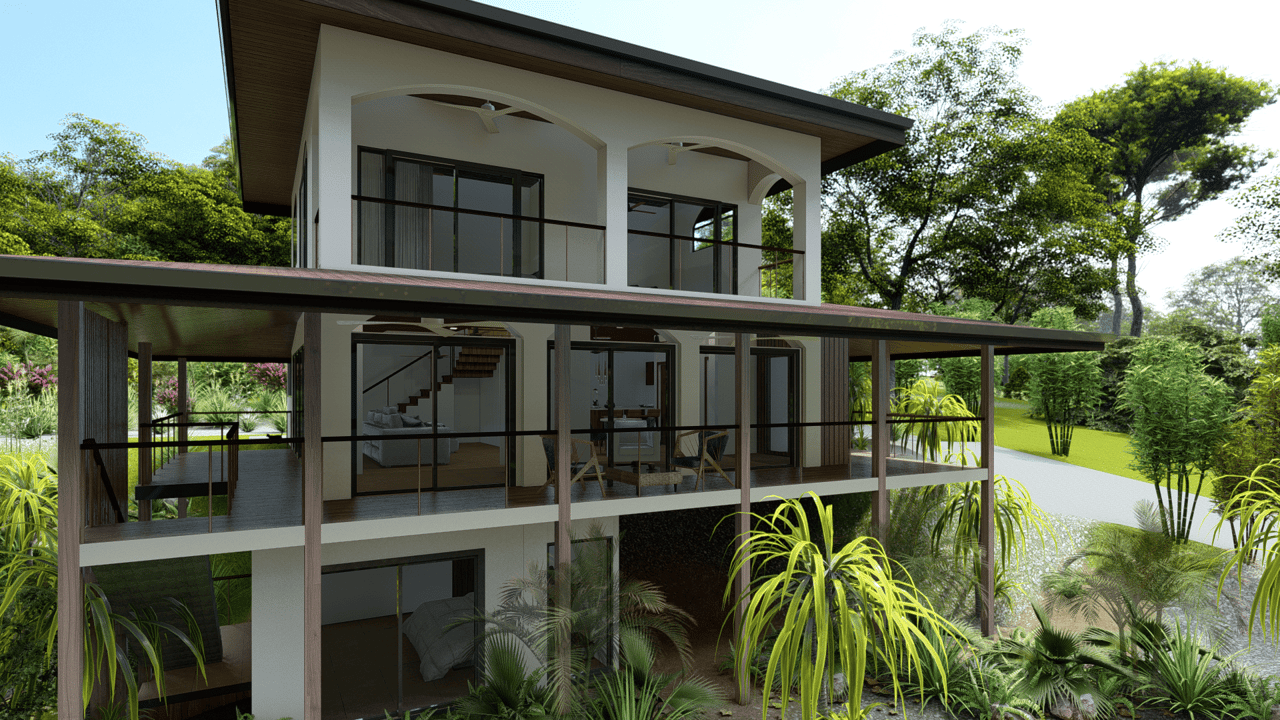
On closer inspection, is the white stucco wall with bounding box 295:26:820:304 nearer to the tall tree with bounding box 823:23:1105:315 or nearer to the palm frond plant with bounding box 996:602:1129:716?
the palm frond plant with bounding box 996:602:1129:716

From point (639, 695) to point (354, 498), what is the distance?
13.8 feet

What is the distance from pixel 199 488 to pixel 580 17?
70.1 meters

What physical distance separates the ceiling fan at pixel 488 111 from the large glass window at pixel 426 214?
23.0 inches

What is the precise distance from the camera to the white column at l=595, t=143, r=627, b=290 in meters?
9.53

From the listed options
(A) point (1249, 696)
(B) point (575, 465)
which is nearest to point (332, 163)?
(B) point (575, 465)

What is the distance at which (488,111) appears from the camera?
9430 mm

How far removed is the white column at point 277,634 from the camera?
7867 millimetres

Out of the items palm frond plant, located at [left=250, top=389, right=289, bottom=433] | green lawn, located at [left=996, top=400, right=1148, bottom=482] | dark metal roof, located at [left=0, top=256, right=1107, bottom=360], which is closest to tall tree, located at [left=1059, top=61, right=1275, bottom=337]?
green lawn, located at [left=996, top=400, right=1148, bottom=482]

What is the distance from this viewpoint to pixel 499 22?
326 inches

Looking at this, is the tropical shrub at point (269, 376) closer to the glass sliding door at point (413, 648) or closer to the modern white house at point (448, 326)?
the modern white house at point (448, 326)

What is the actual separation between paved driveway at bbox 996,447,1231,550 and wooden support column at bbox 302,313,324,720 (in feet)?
59.7

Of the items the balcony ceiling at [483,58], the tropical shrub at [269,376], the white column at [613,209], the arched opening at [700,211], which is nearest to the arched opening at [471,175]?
the white column at [613,209]

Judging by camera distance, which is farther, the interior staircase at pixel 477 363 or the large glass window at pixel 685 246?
the large glass window at pixel 685 246

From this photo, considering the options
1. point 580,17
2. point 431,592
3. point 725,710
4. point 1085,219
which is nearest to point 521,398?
point 431,592
